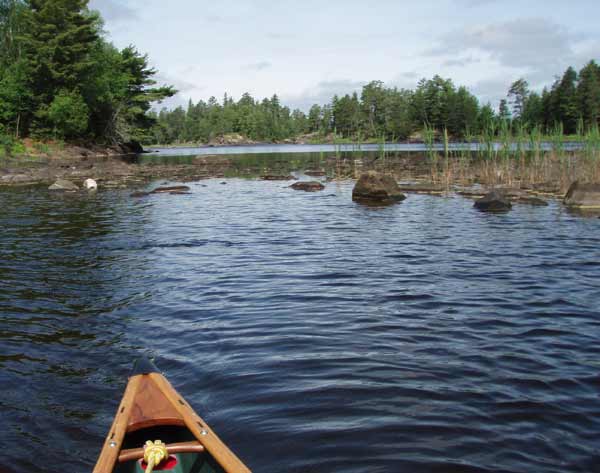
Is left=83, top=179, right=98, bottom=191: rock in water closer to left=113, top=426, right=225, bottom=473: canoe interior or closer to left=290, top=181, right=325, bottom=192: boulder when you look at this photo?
left=290, top=181, right=325, bottom=192: boulder

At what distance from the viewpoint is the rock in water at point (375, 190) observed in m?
20.8

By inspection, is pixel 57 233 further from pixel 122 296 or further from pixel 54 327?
pixel 54 327

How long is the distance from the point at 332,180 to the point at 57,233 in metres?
18.7

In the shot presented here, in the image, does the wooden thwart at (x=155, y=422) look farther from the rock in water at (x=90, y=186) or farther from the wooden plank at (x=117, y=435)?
the rock in water at (x=90, y=186)

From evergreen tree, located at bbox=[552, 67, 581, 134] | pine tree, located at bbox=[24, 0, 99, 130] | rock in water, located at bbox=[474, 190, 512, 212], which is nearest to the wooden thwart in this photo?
rock in water, located at bbox=[474, 190, 512, 212]

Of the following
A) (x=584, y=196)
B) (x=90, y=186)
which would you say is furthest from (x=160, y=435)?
(x=90, y=186)

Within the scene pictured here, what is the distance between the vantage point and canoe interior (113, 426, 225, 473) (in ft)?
11.0

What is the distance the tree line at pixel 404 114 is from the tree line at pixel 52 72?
15746mm

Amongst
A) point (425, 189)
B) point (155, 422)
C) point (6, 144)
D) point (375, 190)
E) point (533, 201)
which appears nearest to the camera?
point (155, 422)

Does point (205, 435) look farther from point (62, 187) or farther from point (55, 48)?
point (55, 48)

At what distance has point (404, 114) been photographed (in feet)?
485

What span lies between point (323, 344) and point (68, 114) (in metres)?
55.4

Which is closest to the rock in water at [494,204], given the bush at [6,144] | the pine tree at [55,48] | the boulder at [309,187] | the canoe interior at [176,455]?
the boulder at [309,187]

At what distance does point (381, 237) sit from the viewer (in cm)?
1353
